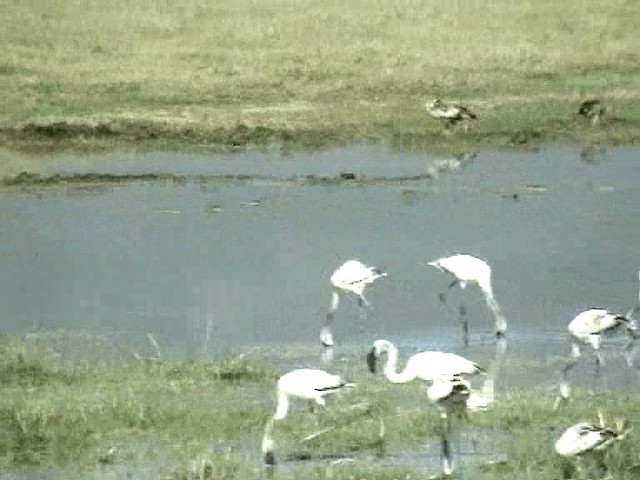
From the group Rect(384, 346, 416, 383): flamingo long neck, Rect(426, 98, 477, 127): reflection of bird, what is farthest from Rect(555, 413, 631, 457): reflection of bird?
Rect(426, 98, 477, 127): reflection of bird

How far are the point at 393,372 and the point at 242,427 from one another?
1396 mm

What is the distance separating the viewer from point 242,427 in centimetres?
1344

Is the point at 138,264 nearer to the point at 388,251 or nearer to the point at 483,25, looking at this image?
the point at 388,251

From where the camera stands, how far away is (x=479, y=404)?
13.8 metres

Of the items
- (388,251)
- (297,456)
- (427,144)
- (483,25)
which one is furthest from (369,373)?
(483,25)

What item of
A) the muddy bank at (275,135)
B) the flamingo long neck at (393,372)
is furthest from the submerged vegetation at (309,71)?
the flamingo long neck at (393,372)

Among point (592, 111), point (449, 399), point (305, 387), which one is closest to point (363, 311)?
point (305, 387)

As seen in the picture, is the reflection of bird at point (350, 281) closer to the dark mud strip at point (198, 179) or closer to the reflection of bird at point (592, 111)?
the dark mud strip at point (198, 179)

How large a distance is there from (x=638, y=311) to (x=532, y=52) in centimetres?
1532

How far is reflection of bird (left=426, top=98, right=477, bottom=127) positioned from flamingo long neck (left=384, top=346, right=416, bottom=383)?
12.9 metres

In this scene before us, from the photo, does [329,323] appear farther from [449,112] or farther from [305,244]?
[449,112]

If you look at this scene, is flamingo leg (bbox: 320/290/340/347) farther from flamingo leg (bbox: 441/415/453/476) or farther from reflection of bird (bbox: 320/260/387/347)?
flamingo leg (bbox: 441/415/453/476)

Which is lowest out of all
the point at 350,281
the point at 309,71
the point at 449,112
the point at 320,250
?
the point at 350,281

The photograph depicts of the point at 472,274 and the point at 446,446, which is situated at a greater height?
the point at 472,274
